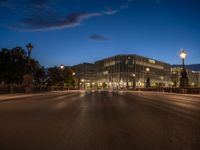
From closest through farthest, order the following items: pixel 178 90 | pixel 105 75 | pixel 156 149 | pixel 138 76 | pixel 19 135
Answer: pixel 156 149
pixel 19 135
pixel 178 90
pixel 138 76
pixel 105 75

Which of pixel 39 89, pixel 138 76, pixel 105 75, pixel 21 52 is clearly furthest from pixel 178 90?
pixel 105 75

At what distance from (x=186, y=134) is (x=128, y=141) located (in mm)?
2217

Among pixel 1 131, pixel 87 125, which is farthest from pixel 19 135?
pixel 87 125

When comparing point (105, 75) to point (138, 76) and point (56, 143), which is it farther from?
point (56, 143)

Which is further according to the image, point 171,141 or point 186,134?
point 186,134

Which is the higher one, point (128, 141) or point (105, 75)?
point (105, 75)

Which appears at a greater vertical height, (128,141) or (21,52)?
(21,52)

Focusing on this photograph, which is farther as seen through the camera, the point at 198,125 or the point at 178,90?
the point at 178,90

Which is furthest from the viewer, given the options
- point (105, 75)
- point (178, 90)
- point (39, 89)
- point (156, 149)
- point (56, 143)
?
point (105, 75)

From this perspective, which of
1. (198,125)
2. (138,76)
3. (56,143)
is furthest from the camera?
(138,76)

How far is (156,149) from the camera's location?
6570 mm

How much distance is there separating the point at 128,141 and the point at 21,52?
6920cm

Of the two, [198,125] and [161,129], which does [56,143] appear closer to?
[161,129]

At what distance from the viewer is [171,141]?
748cm
